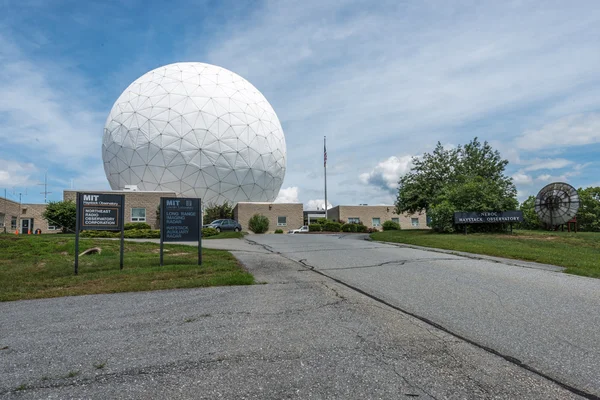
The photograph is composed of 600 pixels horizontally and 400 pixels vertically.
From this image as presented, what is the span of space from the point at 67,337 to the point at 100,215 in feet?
22.5

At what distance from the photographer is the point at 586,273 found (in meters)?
9.80

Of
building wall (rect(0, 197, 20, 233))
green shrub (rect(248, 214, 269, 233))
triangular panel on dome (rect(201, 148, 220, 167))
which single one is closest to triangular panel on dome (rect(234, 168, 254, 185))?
triangular panel on dome (rect(201, 148, 220, 167))

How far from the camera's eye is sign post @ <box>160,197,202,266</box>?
11.6 metres

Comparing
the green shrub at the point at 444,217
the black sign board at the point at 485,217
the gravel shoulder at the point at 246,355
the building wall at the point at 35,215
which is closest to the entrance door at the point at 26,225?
the building wall at the point at 35,215

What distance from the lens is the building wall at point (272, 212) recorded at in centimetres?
4431

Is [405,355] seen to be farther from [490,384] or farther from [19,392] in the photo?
[19,392]

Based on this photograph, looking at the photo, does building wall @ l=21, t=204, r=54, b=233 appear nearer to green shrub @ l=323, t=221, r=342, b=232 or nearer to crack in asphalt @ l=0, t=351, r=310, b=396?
green shrub @ l=323, t=221, r=342, b=232

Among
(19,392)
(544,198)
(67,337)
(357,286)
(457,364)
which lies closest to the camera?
(19,392)

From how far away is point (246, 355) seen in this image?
4125 mm

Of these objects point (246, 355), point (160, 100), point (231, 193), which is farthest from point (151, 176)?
point (246, 355)

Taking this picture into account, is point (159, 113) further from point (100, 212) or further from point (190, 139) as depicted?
point (100, 212)

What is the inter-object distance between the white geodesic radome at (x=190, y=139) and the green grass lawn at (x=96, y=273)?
2799 centimetres

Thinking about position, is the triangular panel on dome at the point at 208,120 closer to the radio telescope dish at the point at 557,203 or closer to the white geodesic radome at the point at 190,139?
the white geodesic radome at the point at 190,139

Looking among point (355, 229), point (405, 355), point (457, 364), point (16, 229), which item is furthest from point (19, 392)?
point (16, 229)
